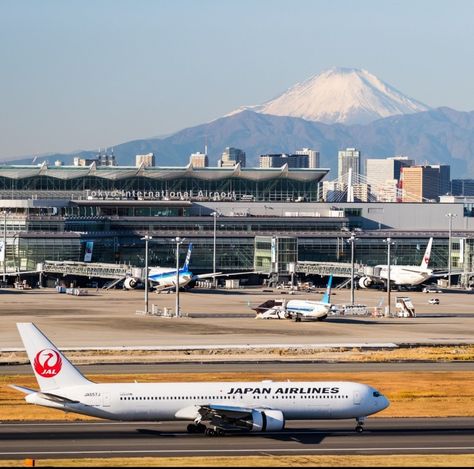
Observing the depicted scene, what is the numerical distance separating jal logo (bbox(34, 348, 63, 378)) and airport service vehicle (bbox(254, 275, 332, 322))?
8641cm

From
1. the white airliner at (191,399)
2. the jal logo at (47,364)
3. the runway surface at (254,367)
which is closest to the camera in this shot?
the white airliner at (191,399)

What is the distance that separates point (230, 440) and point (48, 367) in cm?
1143

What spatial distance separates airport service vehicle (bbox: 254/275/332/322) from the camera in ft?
528

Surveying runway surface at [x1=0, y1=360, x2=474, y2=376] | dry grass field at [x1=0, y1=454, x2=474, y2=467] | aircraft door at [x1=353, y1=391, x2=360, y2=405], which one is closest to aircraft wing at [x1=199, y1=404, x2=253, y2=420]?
dry grass field at [x1=0, y1=454, x2=474, y2=467]

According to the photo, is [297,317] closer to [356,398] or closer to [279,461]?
[356,398]

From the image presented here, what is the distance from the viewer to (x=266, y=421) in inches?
2943

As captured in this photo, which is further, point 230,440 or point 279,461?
point 230,440

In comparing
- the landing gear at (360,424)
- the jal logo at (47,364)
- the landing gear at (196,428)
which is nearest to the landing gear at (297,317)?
the landing gear at (360,424)

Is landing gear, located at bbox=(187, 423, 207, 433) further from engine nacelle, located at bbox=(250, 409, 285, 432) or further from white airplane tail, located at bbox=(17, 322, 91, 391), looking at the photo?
white airplane tail, located at bbox=(17, 322, 91, 391)

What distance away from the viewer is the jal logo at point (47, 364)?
75625 mm

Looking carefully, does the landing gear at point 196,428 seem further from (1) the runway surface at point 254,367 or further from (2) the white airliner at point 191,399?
(1) the runway surface at point 254,367

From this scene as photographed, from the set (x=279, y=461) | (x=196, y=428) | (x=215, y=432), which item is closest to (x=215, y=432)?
(x=215, y=432)

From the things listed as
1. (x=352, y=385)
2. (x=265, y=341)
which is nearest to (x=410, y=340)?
(x=265, y=341)

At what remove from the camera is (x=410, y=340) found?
137375 millimetres
